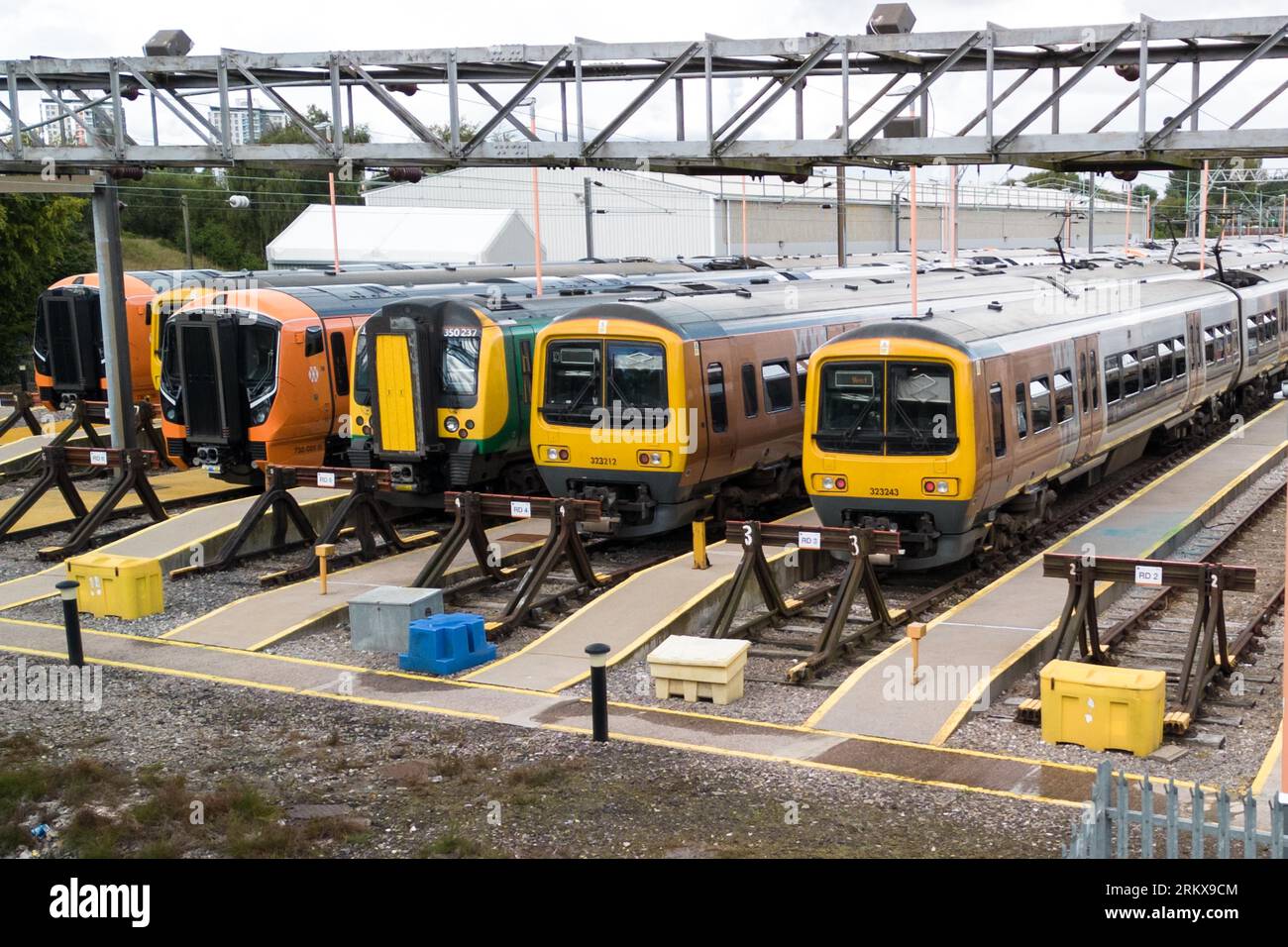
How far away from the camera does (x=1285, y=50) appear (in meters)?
12.8

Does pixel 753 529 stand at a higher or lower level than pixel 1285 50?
lower

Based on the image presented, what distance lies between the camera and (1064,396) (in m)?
16.5

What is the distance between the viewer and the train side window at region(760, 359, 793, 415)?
17359 mm

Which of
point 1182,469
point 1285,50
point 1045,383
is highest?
point 1285,50

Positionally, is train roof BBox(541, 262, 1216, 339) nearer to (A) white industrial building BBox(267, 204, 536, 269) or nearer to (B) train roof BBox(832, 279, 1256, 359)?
(B) train roof BBox(832, 279, 1256, 359)

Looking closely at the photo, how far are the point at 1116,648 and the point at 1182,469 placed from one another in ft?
32.6

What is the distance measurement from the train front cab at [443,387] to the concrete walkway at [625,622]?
315 centimetres

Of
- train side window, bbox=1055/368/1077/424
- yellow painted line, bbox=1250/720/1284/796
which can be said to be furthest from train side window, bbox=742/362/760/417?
yellow painted line, bbox=1250/720/1284/796

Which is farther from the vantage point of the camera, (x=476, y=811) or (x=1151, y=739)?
(x=1151, y=739)

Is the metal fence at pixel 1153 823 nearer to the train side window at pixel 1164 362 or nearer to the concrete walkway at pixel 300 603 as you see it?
the concrete walkway at pixel 300 603

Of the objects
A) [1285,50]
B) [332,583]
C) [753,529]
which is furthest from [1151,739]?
[332,583]

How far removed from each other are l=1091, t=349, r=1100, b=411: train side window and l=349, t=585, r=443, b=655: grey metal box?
852cm

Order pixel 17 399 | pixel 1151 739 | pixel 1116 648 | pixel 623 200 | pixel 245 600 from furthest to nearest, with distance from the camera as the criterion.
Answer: pixel 623 200 → pixel 17 399 → pixel 245 600 → pixel 1116 648 → pixel 1151 739

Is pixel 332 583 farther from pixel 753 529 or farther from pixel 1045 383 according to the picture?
pixel 1045 383
